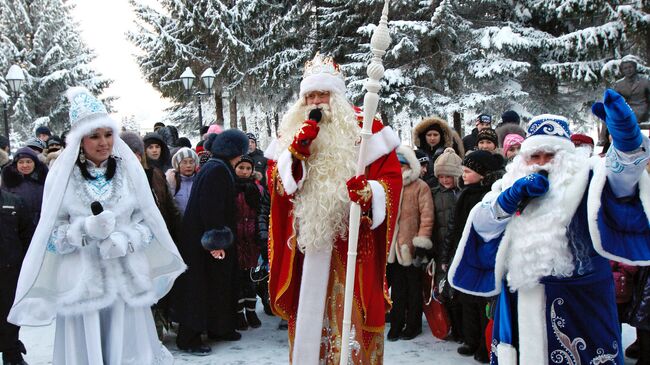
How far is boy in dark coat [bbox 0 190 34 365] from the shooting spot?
5.27 meters

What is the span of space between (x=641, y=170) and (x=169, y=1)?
76.5ft

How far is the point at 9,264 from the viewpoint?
5344 millimetres

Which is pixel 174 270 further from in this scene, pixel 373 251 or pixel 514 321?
pixel 514 321

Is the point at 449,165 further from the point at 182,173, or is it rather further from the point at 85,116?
the point at 85,116

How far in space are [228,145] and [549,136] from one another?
3.50m

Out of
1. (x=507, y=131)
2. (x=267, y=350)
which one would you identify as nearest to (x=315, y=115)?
(x=267, y=350)

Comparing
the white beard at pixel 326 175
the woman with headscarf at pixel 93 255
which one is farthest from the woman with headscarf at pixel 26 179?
the white beard at pixel 326 175

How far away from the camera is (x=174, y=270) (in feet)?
14.0

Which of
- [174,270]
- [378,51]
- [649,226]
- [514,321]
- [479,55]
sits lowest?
[514,321]

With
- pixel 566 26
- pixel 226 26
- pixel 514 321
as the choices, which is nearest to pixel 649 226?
pixel 514 321

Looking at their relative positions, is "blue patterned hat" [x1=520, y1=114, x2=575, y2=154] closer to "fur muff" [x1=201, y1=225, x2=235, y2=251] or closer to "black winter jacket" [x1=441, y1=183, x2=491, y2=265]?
"black winter jacket" [x1=441, y1=183, x2=491, y2=265]

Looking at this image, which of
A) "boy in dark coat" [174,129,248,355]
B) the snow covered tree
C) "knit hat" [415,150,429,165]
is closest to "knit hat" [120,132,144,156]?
"boy in dark coat" [174,129,248,355]

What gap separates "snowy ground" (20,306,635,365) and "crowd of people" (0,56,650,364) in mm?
238

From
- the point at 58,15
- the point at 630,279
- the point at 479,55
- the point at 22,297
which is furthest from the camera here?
the point at 58,15
